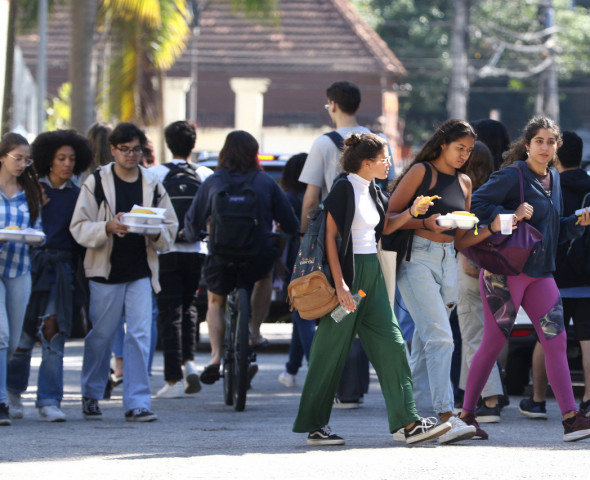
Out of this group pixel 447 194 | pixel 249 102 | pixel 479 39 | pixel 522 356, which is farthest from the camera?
pixel 479 39

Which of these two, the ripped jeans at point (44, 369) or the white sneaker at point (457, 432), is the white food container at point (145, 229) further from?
the white sneaker at point (457, 432)

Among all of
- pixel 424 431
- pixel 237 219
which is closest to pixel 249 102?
pixel 237 219

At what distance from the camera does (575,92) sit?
60.2m

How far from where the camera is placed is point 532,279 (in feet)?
26.3

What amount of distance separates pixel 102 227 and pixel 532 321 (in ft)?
9.27

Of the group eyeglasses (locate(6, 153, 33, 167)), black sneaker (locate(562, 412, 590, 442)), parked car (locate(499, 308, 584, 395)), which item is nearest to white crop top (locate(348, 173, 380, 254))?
black sneaker (locate(562, 412, 590, 442))

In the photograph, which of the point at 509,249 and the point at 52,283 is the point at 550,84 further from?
the point at 509,249

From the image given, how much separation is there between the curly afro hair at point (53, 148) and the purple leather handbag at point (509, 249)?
293cm

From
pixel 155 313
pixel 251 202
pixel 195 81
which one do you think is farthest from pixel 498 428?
pixel 195 81

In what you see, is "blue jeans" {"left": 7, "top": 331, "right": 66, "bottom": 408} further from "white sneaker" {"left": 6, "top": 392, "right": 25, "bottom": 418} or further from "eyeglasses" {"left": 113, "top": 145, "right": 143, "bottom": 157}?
"eyeglasses" {"left": 113, "top": 145, "right": 143, "bottom": 157}

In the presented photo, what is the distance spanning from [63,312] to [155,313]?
204cm

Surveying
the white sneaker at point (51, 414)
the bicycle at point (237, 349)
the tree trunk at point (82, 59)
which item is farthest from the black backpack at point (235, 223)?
the tree trunk at point (82, 59)

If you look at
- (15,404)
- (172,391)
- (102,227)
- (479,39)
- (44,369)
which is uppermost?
(479,39)

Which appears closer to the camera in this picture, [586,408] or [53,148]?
[586,408]
